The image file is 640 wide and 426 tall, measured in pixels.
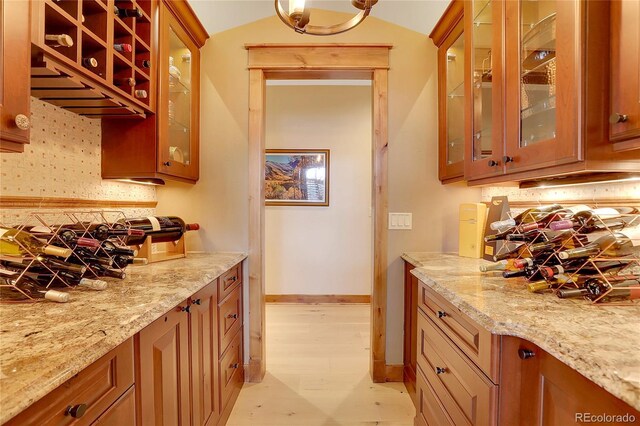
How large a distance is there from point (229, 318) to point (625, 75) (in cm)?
202

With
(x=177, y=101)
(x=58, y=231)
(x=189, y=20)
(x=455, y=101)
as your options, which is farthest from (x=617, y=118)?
(x=189, y=20)

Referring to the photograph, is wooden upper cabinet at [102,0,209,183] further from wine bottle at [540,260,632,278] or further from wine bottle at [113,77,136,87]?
wine bottle at [540,260,632,278]

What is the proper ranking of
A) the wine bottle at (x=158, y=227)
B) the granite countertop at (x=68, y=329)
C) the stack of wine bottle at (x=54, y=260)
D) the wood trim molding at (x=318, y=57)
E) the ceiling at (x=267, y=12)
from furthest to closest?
the wood trim molding at (x=318, y=57)
the ceiling at (x=267, y=12)
the wine bottle at (x=158, y=227)
the stack of wine bottle at (x=54, y=260)
the granite countertop at (x=68, y=329)

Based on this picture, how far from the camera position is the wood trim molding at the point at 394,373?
2.23 meters

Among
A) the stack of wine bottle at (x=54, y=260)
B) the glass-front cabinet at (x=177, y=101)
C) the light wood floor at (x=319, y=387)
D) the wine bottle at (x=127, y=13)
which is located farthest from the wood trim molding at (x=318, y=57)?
the light wood floor at (x=319, y=387)

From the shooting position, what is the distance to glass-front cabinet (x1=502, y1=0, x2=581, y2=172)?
1007 millimetres

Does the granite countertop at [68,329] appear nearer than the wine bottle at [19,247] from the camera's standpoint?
Yes

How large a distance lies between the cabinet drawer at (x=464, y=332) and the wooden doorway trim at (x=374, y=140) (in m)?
0.74

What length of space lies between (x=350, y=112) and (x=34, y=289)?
3.45 metres

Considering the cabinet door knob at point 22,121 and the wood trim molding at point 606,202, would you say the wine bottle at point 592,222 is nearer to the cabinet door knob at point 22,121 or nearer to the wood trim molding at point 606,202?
the wood trim molding at point 606,202

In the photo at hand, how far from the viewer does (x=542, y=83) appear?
1176 millimetres

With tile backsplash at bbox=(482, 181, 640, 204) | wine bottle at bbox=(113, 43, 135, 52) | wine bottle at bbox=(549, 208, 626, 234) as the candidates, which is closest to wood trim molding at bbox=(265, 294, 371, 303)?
tile backsplash at bbox=(482, 181, 640, 204)

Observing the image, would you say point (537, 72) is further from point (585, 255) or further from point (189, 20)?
point (189, 20)

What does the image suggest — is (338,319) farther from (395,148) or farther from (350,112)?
(350,112)
